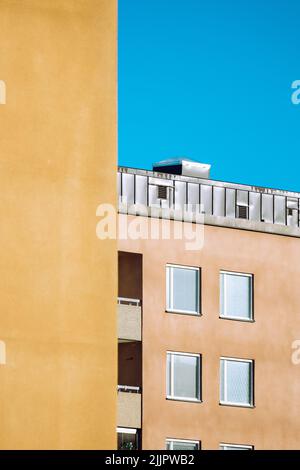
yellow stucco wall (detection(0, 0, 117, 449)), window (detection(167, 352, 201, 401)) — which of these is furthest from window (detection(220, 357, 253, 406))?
yellow stucco wall (detection(0, 0, 117, 449))

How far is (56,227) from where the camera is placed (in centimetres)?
1927

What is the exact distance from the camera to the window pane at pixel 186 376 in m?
41.7

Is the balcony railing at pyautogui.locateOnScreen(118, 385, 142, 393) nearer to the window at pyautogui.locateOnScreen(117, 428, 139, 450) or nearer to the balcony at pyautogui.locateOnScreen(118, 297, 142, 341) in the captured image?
the window at pyautogui.locateOnScreen(117, 428, 139, 450)

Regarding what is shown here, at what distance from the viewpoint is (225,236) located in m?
43.7

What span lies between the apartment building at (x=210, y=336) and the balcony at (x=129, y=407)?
3 centimetres

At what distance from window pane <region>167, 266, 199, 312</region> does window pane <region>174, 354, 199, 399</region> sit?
5.19ft

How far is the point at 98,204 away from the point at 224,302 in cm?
2380

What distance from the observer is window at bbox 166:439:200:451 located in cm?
4078

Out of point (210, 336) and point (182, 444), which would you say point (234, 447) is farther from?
point (210, 336)

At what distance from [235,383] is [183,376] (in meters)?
1.95

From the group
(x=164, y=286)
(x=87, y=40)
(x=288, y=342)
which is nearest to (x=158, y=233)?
(x=164, y=286)

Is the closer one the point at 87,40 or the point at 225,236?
the point at 87,40
